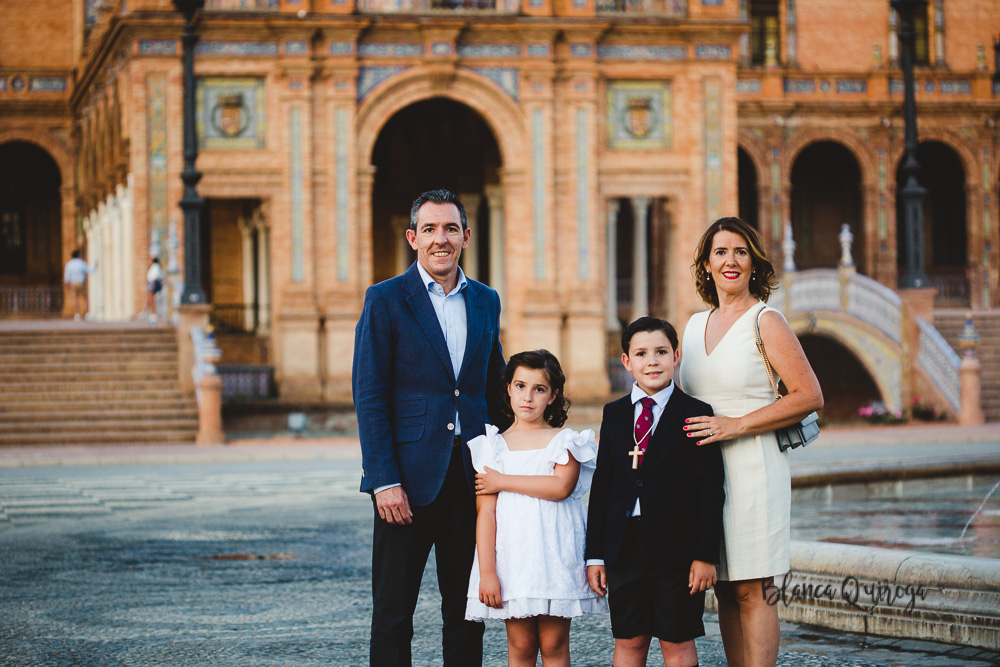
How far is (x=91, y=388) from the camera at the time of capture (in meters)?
23.5

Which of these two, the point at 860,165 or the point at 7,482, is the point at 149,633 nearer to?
the point at 7,482

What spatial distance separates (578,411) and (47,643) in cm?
1950

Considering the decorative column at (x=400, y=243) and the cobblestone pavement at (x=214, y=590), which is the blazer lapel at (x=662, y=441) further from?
the decorative column at (x=400, y=243)

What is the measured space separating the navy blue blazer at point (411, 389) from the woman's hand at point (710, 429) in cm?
83

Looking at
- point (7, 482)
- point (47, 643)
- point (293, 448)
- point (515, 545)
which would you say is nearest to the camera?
point (515, 545)

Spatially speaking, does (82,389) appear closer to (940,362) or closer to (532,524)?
(940,362)

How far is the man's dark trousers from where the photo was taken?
17.5ft

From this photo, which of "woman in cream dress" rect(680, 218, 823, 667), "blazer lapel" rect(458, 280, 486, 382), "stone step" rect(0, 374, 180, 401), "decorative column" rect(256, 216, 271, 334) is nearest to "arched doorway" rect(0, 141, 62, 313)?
"decorative column" rect(256, 216, 271, 334)

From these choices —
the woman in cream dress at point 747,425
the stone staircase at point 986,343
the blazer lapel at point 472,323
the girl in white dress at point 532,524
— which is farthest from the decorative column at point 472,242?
the girl in white dress at point 532,524

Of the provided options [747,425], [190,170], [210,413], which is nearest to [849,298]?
[210,413]

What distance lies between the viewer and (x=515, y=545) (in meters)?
5.19

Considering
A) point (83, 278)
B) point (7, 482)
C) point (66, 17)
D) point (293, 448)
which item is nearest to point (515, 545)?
point (7, 482)

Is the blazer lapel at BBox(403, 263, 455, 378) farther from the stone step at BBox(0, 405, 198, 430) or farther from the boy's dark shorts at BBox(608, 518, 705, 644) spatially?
the stone step at BBox(0, 405, 198, 430)

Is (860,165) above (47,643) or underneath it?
above
